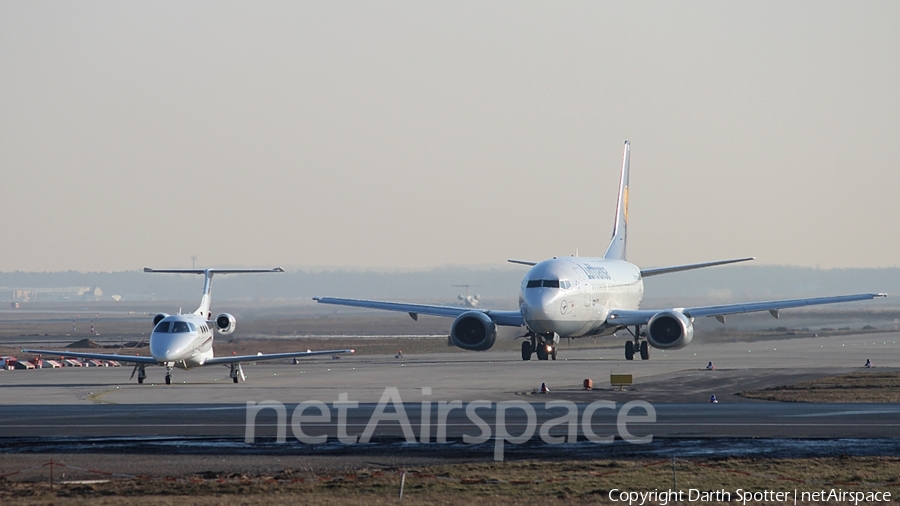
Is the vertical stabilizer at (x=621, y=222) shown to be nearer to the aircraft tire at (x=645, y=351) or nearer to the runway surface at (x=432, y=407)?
the aircraft tire at (x=645, y=351)

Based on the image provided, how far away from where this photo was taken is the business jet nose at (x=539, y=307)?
1866 inches

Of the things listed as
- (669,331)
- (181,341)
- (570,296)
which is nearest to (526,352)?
(570,296)

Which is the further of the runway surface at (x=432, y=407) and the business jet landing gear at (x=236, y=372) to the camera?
the business jet landing gear at (x=236, y=372)

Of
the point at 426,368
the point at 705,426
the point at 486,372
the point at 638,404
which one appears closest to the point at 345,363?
the point at 426,368

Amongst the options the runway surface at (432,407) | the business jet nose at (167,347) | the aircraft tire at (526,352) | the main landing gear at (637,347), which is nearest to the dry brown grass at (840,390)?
the runway surface at (432,407)

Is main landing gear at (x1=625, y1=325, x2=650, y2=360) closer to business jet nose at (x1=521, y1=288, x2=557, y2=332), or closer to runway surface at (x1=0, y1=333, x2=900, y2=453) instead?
runway surface at (x1=0, y1=333, x2=900, y2=453)

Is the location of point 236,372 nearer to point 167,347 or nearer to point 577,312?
point 167,347

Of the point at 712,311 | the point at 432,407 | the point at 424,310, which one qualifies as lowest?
the point at 432,407

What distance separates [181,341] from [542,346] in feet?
58.5

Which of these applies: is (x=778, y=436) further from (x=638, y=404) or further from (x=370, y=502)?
(x=370, y=502)

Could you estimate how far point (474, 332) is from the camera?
53.2 metres

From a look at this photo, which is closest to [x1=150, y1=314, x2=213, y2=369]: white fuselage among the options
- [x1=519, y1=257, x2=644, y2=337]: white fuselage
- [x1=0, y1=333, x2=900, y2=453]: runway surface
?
[x1=0, y1=333, x2=900, y2=453]: runway surface

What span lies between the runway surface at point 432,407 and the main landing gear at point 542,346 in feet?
8.29

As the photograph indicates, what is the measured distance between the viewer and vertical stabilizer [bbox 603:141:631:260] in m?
67.1
